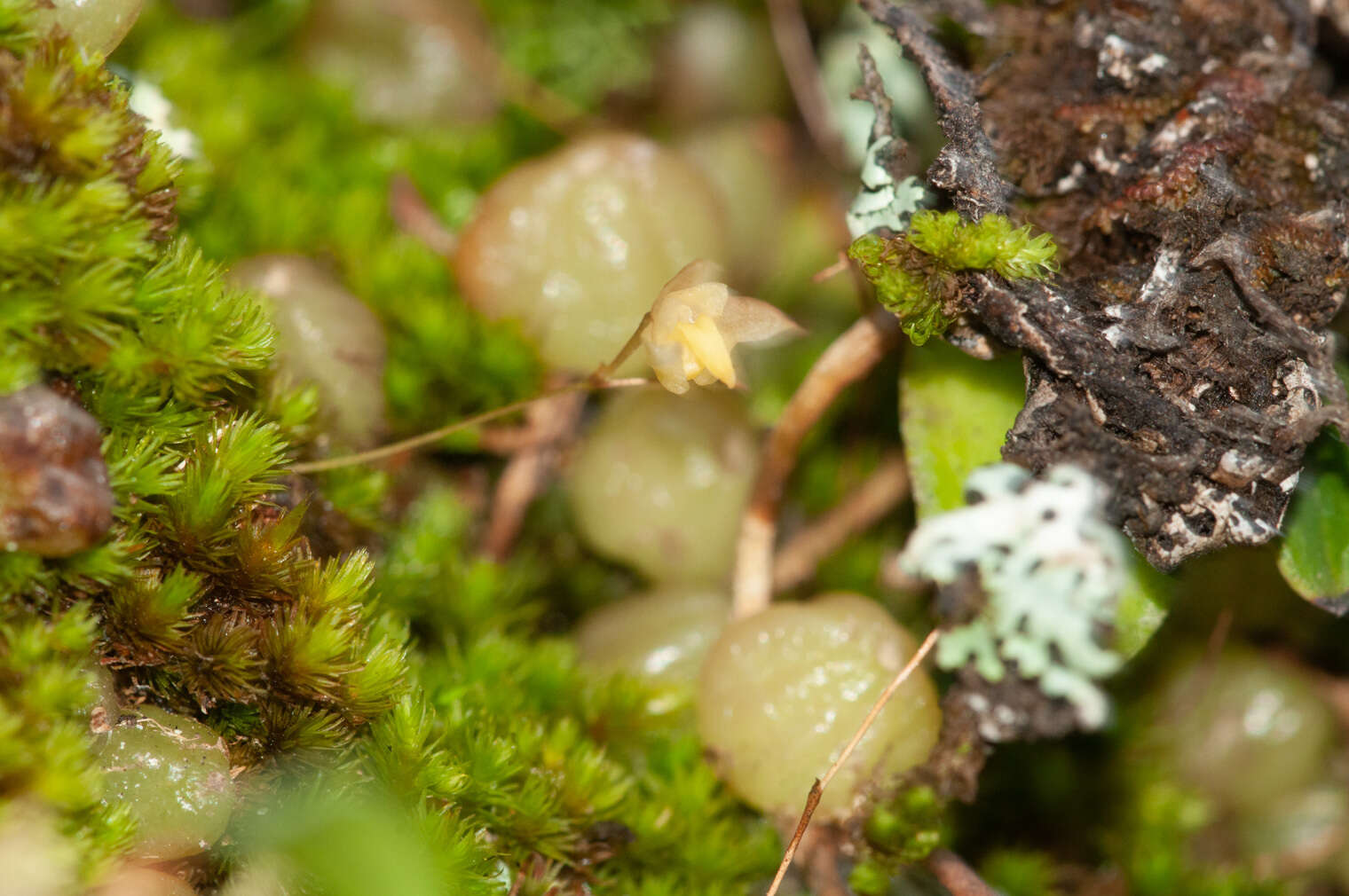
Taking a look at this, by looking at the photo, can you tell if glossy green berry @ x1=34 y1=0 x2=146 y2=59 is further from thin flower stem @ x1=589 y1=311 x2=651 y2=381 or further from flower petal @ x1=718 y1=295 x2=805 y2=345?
flower petal @ x1=718 y1=295 x2=805 y2=345

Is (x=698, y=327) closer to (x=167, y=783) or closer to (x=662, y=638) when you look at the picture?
(x=662, y=638)

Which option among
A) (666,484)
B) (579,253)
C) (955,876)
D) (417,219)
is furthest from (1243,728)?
(417,219)

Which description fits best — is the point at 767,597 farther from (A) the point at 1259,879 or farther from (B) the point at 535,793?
(A) the point at 1259,879

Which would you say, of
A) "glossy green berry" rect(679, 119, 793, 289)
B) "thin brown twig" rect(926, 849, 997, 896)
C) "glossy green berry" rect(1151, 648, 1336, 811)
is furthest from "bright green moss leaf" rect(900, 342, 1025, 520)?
"glossy green berry" rect(1151, 648, 1336, 811)

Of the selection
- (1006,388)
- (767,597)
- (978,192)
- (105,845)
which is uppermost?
(978,192)

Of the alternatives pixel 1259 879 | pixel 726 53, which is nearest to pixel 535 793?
pixel 1259 879

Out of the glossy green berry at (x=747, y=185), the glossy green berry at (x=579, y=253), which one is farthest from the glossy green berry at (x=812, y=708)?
the glossy green berry at (x=747, y=185)

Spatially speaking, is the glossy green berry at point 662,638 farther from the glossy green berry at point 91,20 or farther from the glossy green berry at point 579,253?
the glossy green berry at point 91,20
